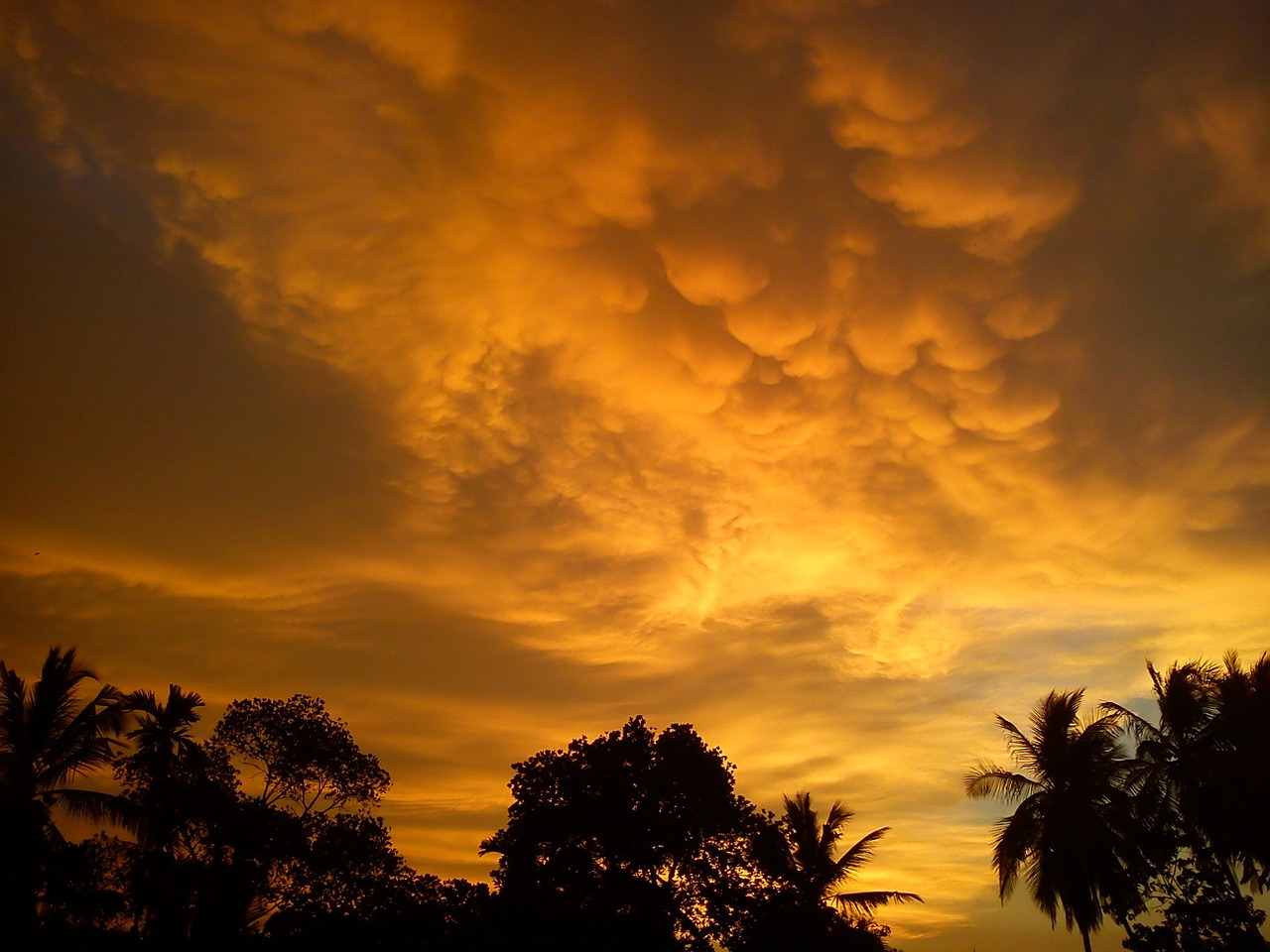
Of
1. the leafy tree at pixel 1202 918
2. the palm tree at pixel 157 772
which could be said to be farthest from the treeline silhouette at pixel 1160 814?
the palm tree at pixel 157 772

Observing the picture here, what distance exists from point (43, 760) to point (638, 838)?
16.2m

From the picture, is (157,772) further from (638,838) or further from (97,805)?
(638,838)

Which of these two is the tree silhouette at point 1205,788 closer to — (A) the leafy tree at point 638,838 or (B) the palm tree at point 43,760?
(A) the leafy tree at point 638,838

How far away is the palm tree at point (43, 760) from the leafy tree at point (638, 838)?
429 inches

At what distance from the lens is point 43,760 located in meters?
20.4

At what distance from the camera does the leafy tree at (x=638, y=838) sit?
21.4m

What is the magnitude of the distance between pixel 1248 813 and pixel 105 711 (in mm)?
30505

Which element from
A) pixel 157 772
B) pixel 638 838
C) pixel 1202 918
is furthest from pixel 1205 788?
pixel 157 772

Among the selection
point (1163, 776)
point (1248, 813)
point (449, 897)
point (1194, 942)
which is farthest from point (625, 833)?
point (1163, 776)

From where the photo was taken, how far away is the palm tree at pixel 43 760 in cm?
1792

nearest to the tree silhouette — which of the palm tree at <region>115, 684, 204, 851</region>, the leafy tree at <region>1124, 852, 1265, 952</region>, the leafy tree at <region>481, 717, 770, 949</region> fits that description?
the leafy tree at <region>1124, 852, 1265, 952</region>

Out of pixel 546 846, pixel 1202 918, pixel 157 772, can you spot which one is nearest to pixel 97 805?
pixel 157 772

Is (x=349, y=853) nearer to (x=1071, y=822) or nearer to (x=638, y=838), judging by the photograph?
(x=638, y=838)

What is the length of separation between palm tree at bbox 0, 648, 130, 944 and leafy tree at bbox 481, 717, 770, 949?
1089cm
